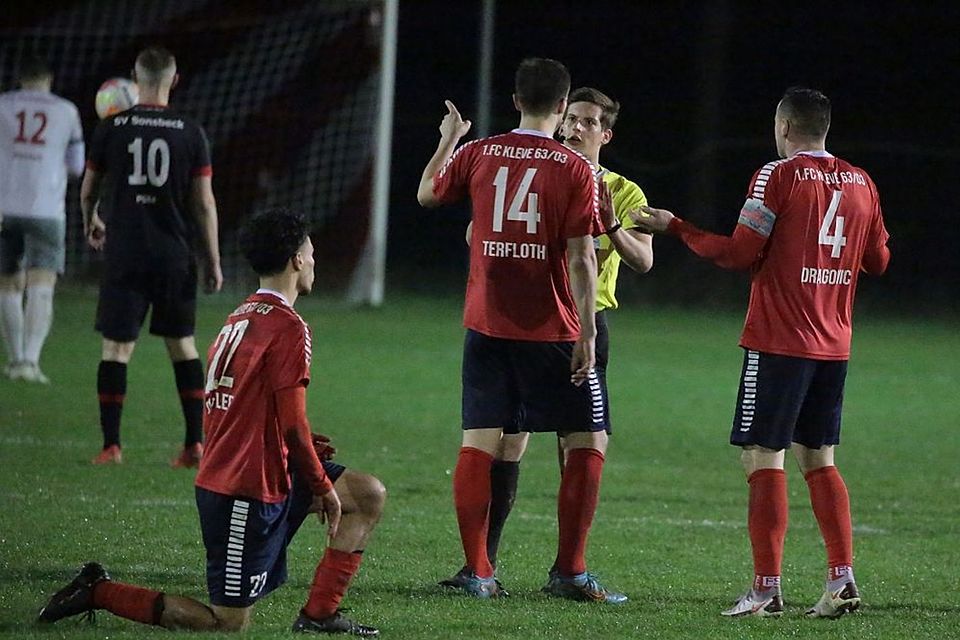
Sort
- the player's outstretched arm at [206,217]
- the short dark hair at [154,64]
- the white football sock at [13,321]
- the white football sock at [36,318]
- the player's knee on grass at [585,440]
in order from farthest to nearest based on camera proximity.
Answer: the white football sock at [13,321], the white football sock at [36,318], the player's outstretched arm at [206,217], the short dark hair at [154,64], the player's knee on grass at [585,440]

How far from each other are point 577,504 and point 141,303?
3644mm

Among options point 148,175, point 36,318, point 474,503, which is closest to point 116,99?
point 148,175

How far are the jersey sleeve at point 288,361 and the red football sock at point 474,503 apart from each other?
1.21 m

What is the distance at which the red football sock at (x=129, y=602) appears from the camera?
16.0ft

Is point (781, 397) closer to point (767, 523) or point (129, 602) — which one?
point (767, 523)

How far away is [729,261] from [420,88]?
20985 millimetres

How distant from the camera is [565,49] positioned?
25953 mm

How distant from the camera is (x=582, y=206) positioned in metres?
5.66

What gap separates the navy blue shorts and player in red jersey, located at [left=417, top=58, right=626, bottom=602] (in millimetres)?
1143

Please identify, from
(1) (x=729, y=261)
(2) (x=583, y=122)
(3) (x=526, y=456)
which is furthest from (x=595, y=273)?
(3) (x=526, y=456)

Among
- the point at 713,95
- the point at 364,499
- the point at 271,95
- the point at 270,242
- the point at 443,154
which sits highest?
the point at 713,95

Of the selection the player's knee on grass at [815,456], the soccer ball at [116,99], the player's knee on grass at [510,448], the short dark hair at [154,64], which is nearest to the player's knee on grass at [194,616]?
the player's knee on grass at [510,448]

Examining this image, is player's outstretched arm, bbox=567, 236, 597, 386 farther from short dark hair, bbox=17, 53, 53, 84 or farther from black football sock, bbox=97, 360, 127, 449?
short dark hair, bbox=17, 53, 53, 84

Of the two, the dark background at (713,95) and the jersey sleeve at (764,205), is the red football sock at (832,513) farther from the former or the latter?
the dark background at (713,95)
